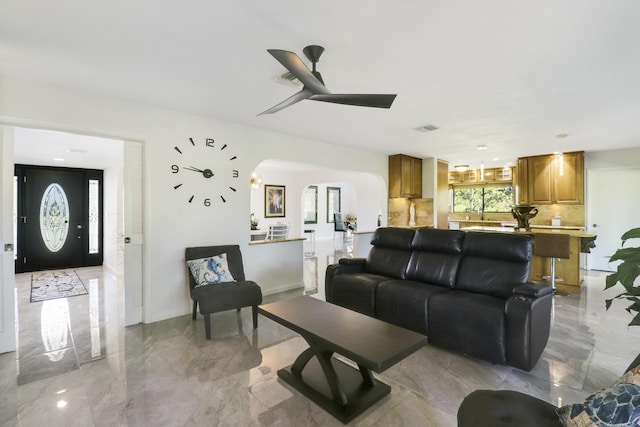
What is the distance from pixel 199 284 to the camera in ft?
11.4

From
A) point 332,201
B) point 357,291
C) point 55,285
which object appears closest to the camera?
point 357,291

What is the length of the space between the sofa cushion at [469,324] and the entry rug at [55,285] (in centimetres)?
519

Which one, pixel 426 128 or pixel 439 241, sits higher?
pixel 426 128

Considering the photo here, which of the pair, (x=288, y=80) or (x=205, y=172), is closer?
(x=288, y=80)

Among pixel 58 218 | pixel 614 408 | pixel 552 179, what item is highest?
pixel 552 179

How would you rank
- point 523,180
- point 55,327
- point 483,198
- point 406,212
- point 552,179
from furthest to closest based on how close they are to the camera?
point 483,198 < point 406,212 < point 523,180 < point 552,179 < point 55,327

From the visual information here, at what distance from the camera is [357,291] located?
3.55 metres

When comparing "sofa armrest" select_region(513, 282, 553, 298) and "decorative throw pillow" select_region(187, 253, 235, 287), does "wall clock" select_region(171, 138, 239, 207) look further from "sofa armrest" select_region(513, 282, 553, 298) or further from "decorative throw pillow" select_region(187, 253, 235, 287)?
"sofa armrest" select_region(513, 282, 553, 298)

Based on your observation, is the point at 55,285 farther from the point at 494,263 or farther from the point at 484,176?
the point at 484,176

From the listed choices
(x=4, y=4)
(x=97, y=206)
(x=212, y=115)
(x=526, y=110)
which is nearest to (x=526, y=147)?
(x=526, y=110)

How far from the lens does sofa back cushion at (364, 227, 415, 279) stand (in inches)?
148

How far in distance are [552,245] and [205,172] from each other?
16.2 feet

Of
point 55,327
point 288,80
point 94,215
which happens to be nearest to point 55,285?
point 94,215

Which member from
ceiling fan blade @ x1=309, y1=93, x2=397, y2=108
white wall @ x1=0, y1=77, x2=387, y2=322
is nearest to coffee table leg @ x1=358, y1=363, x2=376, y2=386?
ceiling fan blade @ x1=309, y1=93, x2=397, y2=108
